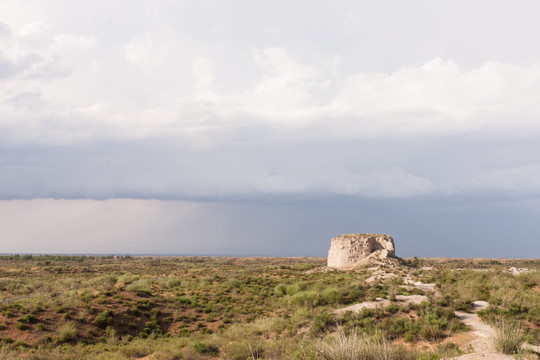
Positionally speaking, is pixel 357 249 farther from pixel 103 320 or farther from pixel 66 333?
pixel 66 333

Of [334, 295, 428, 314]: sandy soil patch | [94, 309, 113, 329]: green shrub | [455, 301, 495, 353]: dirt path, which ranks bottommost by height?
[94, 309, 113, 329]: green shrub

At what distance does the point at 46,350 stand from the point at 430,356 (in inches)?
666

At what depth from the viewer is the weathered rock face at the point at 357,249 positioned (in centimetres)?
4544

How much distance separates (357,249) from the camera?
151 feet

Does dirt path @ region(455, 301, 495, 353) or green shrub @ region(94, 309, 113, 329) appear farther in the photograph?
green shrub @ region(94, 309, 113, 329)

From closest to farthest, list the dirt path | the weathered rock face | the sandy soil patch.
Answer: the dirt path, the sandy soil patch, the weathered rock face

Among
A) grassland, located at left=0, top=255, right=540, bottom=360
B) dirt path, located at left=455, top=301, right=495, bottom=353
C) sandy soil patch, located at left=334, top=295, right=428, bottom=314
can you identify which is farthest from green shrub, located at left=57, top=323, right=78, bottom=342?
dirt path, located at left=455, top=301, right=495, bottom=353

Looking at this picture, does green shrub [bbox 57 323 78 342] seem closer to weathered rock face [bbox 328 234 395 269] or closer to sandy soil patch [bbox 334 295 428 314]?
sandy soil patch [bbox 334 295 428 314]

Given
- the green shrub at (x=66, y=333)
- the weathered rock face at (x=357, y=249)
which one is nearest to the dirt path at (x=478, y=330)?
the green shrub at (x=66, y=333)

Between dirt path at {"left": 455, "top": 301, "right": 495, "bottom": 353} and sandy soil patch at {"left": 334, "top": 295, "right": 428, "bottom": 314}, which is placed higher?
dirt path at {"left": 455, "top": 301, "right": 495, "bottom": 353}

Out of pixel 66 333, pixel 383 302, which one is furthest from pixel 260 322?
pixel 66 333

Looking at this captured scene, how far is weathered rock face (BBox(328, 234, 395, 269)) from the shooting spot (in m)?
45.4

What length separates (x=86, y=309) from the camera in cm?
2111

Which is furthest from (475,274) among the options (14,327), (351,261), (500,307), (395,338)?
(14,327)
